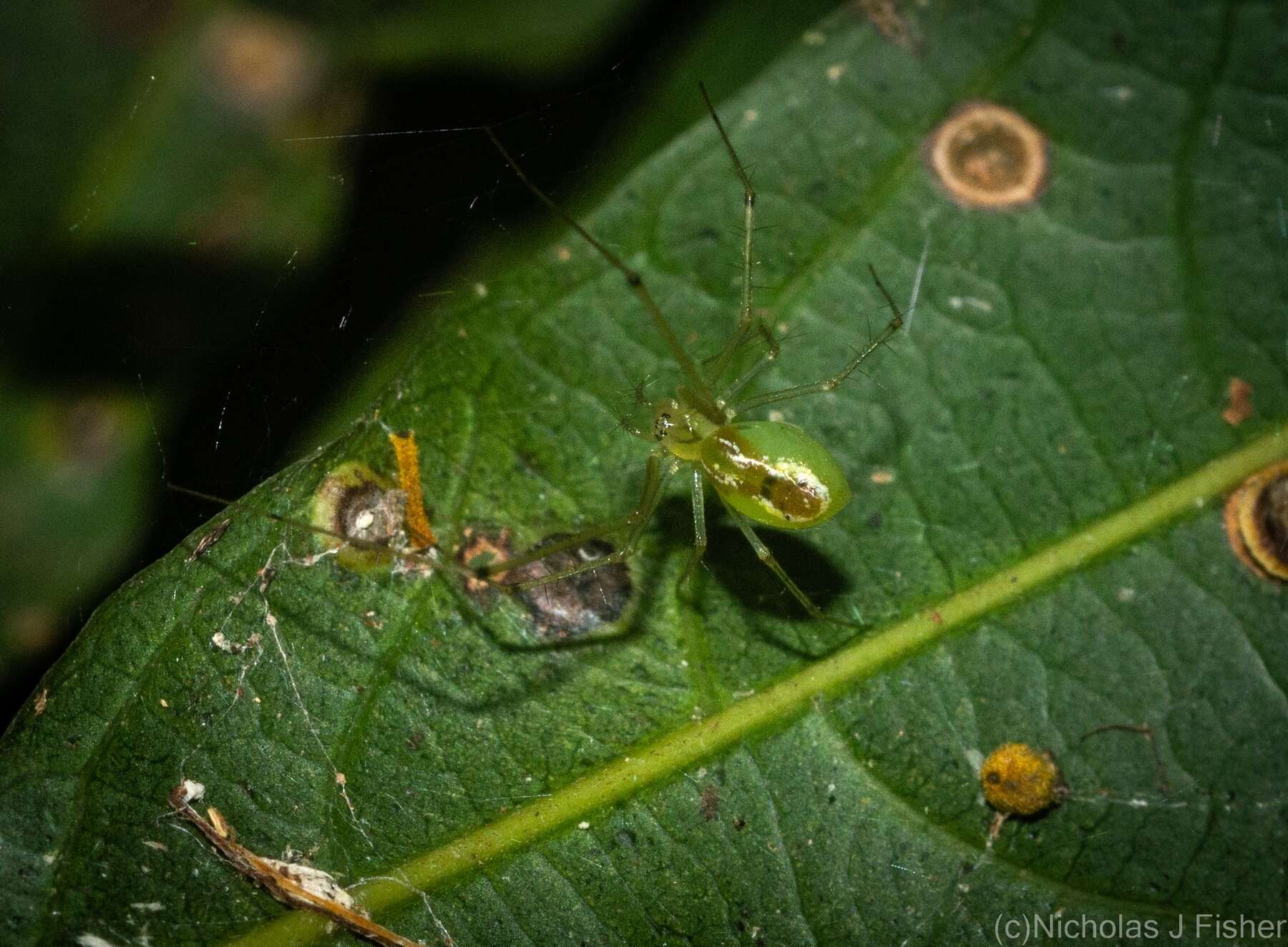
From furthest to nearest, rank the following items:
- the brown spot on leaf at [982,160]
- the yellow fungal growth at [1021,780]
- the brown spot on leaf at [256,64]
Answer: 1. the brown spot on leaf at [256,64]
2. the brown spot on leaf at [982,160]
3. the yellow fungal growth at [1021,780]

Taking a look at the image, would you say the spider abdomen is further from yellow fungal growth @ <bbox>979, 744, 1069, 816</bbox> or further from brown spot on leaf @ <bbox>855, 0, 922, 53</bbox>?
brown spot on leaf @ <bbox>855, 0, 922, 53</bbox>

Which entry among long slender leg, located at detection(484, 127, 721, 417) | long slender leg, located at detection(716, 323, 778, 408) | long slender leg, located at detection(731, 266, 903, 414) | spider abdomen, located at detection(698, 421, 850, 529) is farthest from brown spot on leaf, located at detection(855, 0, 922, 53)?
spider abdomen, located at detection(698, 421, 850, 529)

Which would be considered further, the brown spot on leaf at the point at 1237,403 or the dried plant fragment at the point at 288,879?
the brown spot on leaf at the point at 1237,403

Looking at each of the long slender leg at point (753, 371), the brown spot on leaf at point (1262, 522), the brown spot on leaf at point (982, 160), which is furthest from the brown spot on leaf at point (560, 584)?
the brown spot on leaf at point (1262, 522)

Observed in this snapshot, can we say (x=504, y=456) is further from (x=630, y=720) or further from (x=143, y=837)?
(x=143, y=837)

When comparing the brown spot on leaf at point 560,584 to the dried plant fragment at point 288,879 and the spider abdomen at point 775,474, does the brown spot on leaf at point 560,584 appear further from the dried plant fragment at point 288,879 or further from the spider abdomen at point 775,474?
the dried plant fragment at point 288,879

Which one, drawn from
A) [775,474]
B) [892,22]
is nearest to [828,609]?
[775,474]

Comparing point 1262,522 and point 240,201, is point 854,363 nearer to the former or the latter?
point 1262,522

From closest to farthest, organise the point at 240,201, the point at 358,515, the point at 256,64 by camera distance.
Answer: the point at 358,515 < the point at 240,201 < the point at 256,64
